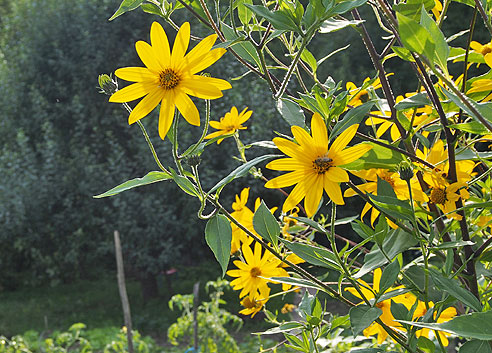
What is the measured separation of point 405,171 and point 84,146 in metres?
4.42

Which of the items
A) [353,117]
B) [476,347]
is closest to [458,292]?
[476,347]

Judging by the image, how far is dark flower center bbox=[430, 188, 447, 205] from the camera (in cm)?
50

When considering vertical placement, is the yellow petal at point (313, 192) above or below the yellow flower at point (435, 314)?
above

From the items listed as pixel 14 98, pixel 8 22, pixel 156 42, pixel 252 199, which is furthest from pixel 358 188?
pixel 8 22

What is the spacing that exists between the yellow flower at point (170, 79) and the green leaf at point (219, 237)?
79mm

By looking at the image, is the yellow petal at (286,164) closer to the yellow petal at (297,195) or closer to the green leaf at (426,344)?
the yellow petal at (297,195)

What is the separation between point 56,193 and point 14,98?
83cm

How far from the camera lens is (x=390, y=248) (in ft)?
1.63

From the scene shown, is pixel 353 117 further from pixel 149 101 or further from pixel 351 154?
pixel 149 101

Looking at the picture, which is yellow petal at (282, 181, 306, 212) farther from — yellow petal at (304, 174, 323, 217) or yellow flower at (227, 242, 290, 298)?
yellow flower at (227, 242, 290, 298)

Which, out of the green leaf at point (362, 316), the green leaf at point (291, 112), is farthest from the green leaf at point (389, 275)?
the green leaf at point (291, 112)

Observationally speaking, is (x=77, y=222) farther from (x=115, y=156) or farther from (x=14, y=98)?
(x=14, y=98)

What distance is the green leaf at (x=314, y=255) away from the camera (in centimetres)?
47

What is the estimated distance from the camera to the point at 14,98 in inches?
187
